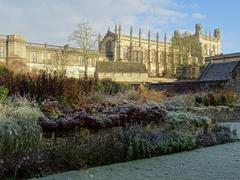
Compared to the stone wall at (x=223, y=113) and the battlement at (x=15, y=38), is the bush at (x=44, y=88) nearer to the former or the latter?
the stone wall at (x=223, y=113)

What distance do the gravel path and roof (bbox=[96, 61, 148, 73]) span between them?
180ft

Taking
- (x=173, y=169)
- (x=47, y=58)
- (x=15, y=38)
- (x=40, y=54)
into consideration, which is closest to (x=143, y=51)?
(x=47, y=58)

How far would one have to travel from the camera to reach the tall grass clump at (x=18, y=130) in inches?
242

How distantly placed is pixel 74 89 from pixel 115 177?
18.8ft

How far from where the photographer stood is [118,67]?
65.6 m

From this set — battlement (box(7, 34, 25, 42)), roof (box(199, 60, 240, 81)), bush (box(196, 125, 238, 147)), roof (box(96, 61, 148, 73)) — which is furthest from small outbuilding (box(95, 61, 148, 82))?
bush (box(196, 125, 238, 147))

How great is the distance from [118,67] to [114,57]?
16.2 metres

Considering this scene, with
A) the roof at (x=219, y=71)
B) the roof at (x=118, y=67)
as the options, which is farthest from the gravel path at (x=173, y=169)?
the roof at (x=118, y=67)

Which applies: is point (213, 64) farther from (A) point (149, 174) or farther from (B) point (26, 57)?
(B) point (26, 57)

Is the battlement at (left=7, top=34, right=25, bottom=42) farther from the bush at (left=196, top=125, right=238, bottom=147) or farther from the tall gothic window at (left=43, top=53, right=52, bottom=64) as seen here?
the bush at (left=196, top=125, right=238, bottom=147)

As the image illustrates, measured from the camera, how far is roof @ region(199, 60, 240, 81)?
25.7 meters

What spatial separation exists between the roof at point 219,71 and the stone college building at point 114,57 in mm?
28095

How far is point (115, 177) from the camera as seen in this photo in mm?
5660

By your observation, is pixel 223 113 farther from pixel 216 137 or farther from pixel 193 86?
pixel 193 86
